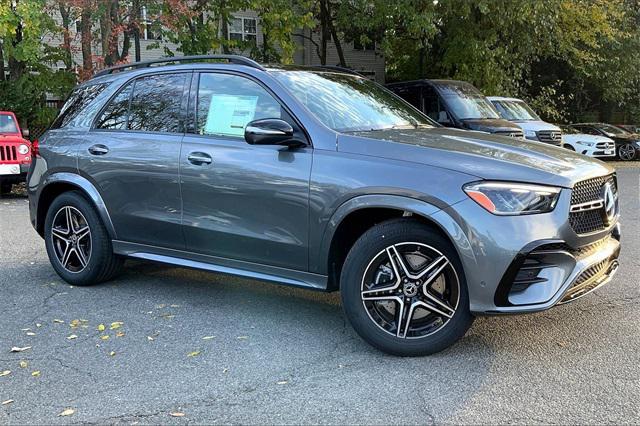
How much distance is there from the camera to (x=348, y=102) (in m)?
4.52

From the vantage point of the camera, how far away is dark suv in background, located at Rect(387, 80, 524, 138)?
1155 cm

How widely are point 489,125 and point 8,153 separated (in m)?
9.09

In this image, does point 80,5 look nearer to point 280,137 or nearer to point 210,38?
point 210,38

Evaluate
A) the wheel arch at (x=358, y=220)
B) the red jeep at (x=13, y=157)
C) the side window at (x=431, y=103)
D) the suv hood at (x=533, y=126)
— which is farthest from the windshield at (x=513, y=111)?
the wheel arch at (x=358, y=220)

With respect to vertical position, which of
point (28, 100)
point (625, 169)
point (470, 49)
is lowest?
point (625, 169)

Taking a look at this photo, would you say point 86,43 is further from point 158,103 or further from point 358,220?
point 358,220

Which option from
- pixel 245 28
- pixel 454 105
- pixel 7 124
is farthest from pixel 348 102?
Result: pixel 245 28

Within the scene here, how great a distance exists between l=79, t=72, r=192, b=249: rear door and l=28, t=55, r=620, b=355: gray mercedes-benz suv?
0.01 meters

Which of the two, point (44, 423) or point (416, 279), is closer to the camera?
point (44, 423)

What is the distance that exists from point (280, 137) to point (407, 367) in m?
1.61

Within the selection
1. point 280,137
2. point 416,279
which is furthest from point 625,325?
point 280,137

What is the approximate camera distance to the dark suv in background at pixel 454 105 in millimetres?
11555

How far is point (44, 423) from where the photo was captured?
303cm

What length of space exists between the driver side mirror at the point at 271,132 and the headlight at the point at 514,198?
1.24 metres
